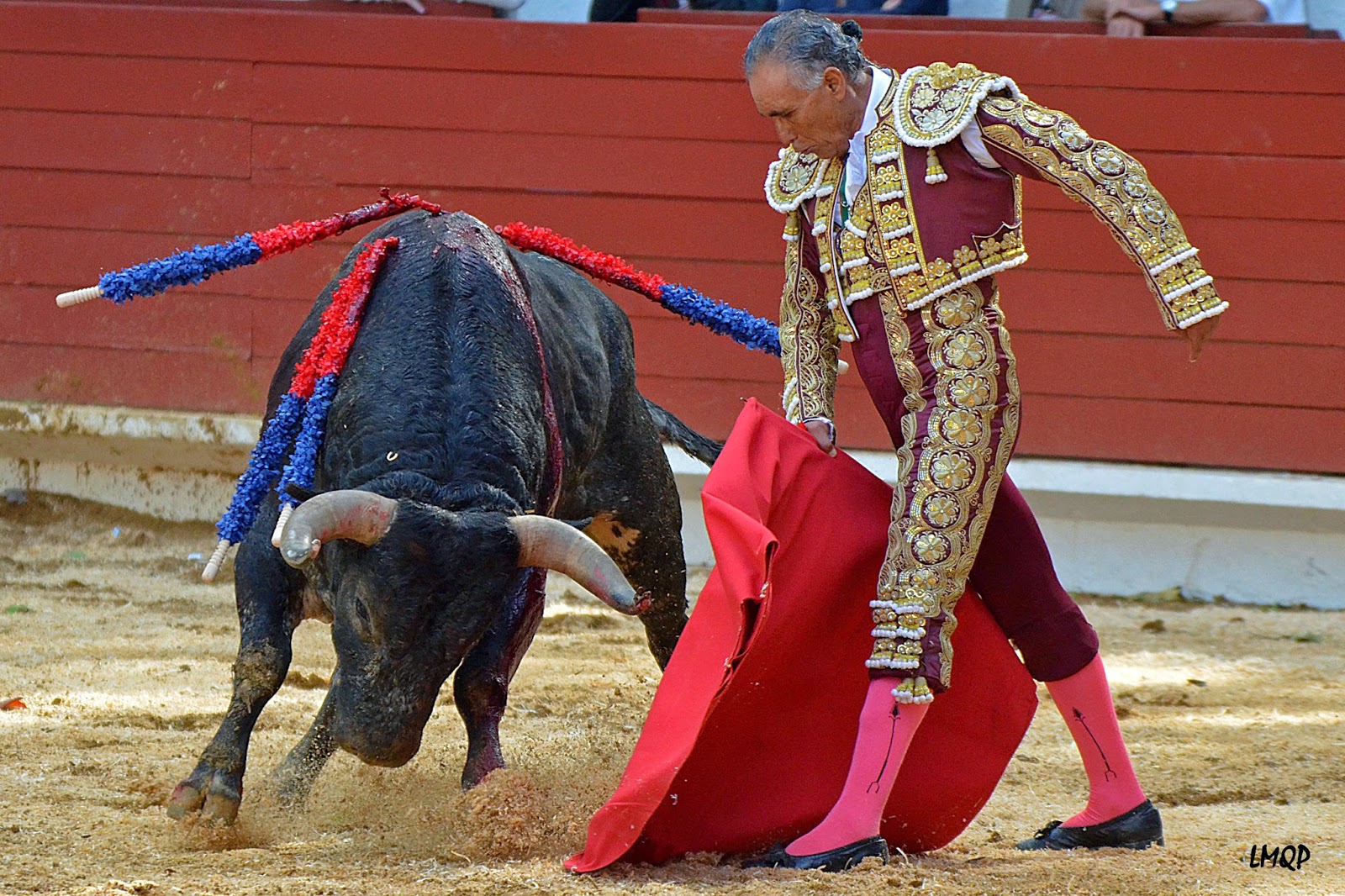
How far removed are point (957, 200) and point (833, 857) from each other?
109cm

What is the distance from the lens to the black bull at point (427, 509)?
2.70 m

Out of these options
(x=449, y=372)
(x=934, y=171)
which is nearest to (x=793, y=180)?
(x=934, y=171)

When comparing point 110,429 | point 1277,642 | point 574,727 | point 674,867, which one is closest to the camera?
point 674,867

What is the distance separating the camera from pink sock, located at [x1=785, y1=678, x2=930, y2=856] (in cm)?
252

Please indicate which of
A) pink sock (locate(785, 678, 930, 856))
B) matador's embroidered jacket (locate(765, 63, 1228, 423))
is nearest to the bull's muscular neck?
matador's embroidered jacket (locate(765, 63, 1228, 423))

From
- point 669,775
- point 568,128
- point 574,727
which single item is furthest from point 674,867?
point 568,128

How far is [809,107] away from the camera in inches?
101

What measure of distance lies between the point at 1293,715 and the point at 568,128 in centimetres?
344

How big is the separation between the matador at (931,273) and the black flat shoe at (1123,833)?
0.99 feet

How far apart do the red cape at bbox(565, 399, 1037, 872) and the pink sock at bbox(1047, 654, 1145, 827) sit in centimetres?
10

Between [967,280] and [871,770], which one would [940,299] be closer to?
[967,280]

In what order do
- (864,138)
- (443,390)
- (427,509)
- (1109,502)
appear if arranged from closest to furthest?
(864,138) → (427,509) → (443,390) → (1109,502)

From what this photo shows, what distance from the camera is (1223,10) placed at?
572 centimetres

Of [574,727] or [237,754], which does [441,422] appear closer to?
[237,754]
